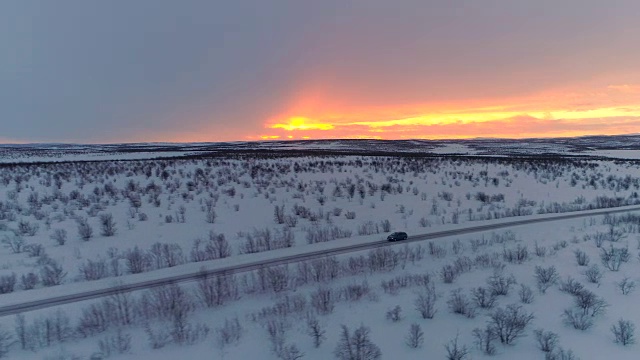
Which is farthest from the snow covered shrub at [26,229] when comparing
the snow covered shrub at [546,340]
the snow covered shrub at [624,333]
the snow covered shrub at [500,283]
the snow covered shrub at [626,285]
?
the snow covered shrub at [626,285]

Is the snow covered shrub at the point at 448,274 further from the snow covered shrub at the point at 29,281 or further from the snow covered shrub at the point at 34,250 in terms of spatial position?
the snow covered shrub at the point at 34,250

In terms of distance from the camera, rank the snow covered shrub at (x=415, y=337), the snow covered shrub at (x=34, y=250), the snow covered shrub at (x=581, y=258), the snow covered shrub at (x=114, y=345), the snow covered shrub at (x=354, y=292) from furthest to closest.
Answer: the snow covered shrub at (x=34, y=250) → the snow covered shrub at (x=581, y=258) → the snow covered shrub at (x=354, y=292) → the snow covered shrub at (x=415, y=337) → the snow covered shrub at (x=114, y=345)

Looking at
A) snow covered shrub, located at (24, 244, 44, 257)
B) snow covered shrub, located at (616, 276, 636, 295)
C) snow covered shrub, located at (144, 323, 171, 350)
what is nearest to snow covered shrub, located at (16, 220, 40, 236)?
snow covered shrub, located at (24, 244, 44, 257)

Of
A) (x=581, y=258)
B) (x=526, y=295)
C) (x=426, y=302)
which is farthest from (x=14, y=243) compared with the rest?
(x=581, y=258)

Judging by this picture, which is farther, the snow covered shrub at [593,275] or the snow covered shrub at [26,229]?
the snow covered shrub at [26,229]

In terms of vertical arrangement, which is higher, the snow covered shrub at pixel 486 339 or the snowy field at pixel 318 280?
the snowy field at pixel 318 280

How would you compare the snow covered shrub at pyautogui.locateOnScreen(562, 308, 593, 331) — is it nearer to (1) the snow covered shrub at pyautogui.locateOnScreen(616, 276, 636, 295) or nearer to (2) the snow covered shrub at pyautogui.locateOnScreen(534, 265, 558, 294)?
(2) the snow covered shrub at pyautogui.locateOnScreen(534, 265, 558, 294)

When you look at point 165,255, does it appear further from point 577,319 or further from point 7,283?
point 577,319

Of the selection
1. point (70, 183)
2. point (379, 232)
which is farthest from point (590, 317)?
point (70, 183)
